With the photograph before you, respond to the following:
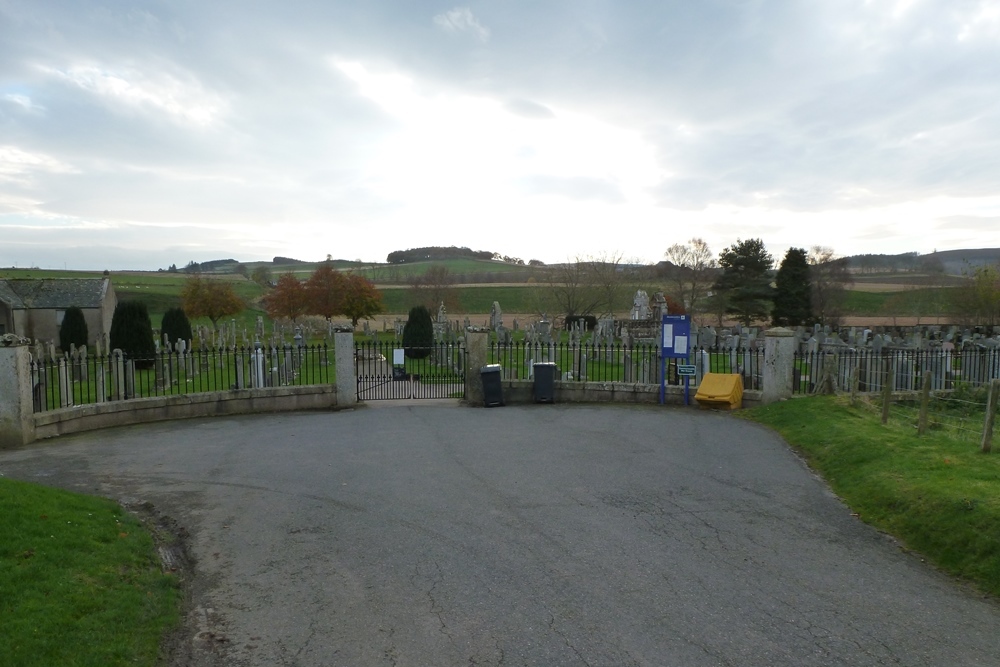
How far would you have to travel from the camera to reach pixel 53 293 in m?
46.0

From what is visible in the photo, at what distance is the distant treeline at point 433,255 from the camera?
120m

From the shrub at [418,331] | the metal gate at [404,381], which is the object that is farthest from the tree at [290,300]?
the metal gate at [404,381]

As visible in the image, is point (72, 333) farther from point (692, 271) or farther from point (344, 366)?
point (692, 271)

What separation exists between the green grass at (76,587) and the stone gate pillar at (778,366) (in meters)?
12.5

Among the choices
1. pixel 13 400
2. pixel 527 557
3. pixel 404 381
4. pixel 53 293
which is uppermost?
pixel 53 293

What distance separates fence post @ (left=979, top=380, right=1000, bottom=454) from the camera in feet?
29.2

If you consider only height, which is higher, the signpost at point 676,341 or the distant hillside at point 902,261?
the distant hillside at point 902,261

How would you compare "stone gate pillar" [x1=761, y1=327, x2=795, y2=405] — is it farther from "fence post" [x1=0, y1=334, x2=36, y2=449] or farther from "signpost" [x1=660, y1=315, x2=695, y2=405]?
"fence post" [x1=0, y1=334, x2=36, y2=449]

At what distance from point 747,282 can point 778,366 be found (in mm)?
32743

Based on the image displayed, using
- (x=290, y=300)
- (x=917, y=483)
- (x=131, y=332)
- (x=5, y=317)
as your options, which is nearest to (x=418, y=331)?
(x=131, y=332)

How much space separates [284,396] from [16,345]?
5.21 metres

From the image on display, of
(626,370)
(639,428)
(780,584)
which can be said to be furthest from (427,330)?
(780,584)

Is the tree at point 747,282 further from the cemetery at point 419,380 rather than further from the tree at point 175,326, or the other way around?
the tree at point 175,326

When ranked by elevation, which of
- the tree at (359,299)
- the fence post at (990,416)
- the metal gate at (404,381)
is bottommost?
the metal gate at (404,381)
